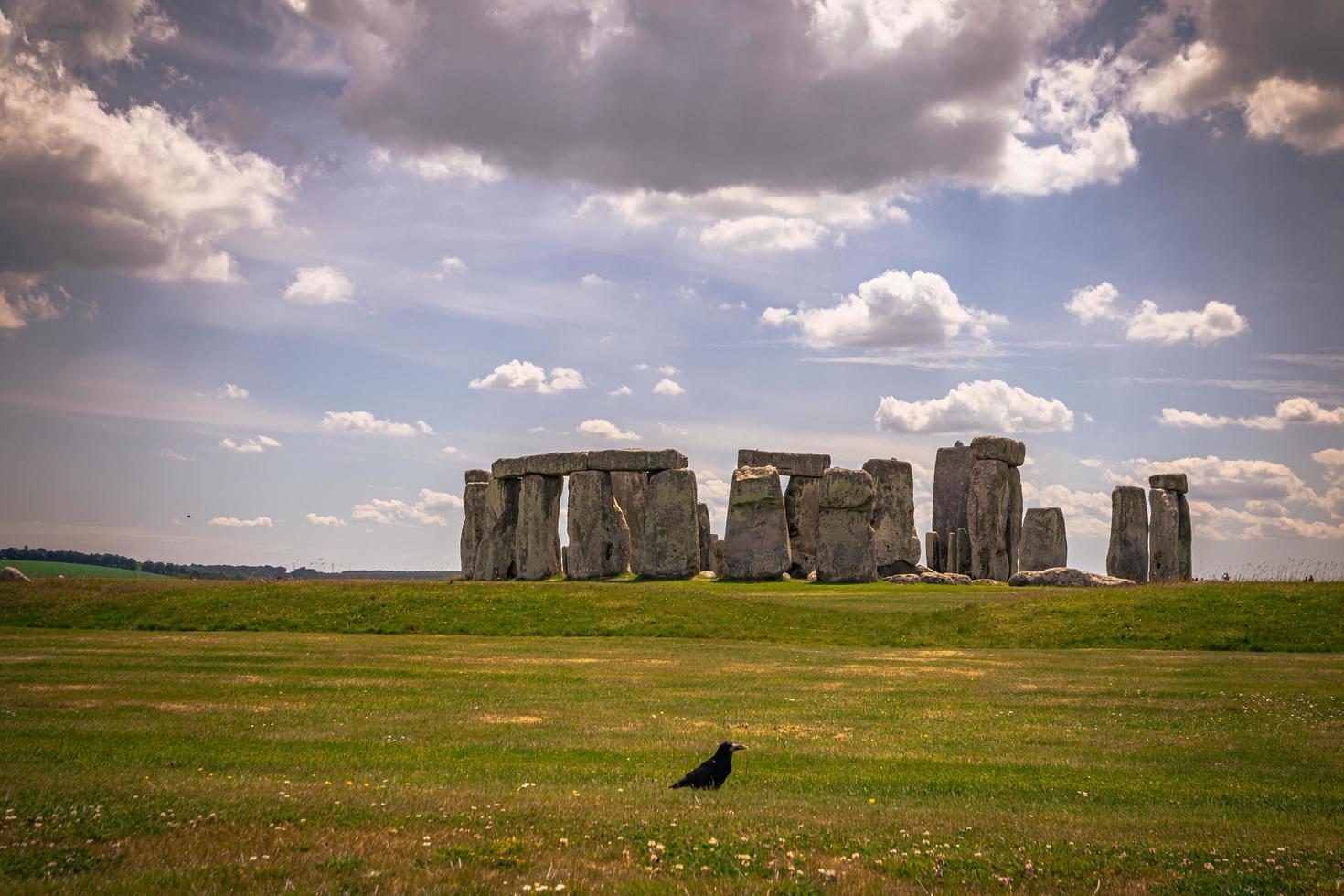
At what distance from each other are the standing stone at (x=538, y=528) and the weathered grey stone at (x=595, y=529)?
1.48 metres

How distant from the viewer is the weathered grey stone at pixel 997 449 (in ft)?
164

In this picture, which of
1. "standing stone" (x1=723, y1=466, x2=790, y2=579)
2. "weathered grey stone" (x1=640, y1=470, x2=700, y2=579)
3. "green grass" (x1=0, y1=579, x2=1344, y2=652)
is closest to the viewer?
"green grass" (x1=0, y1=579, x2=1344, y2=652)

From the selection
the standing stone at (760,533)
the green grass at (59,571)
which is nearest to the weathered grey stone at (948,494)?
the standing stone at (760,533)

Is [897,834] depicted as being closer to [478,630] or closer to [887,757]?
[887,757]

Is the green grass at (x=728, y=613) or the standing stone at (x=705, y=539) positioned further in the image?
the standing stone at (x=705, y=539)

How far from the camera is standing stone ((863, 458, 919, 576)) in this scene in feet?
166

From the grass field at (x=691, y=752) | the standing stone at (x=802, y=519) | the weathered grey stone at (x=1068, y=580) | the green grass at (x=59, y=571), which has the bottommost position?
the green grass at (x=59, y=571)

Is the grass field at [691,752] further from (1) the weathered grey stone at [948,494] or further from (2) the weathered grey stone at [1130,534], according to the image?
(1) the weathered grey stone at [948,494]

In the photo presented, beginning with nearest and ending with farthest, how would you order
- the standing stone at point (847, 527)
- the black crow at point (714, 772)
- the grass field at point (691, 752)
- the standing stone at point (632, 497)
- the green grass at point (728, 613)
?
the grass field at point (691, 752), the black crow at point (714, 772), the green grass at point (728, 613), the standing stone at point (847, 527), the standing stone at point (632, 497)

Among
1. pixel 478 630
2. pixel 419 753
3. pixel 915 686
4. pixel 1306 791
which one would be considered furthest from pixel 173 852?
pixel 478 630

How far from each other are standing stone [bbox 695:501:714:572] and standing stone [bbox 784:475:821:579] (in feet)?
16.4

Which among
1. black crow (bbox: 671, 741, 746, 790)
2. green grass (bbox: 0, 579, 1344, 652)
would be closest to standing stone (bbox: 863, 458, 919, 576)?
green grass (bbox: 0, 579, 1344, 652)

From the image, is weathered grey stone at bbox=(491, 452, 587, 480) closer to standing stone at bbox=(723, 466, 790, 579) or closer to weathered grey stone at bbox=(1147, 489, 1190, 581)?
standing stone at bbox=(723, 466, 790, 579)

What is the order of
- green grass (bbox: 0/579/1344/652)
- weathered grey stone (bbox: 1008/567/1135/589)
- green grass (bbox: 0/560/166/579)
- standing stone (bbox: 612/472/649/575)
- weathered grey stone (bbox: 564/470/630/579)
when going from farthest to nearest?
1. green grass (bbox: 0/560/166/579)
2. standing stone (bbox: 612/472/649/575)
3. weathered grey stone (bbox: 564/470/630/579)
4. weathered grey stone (bbox: 1008/567/1135/589)
5. green grass (bbox: 0/579/1344/652)
